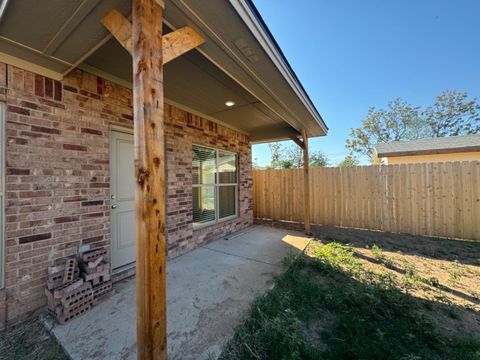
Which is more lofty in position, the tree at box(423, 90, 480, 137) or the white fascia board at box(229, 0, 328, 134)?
the tree at box(423, 90, 480, 137)

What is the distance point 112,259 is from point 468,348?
A: 3.84m

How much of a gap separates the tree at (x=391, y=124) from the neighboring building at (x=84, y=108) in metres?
17.5

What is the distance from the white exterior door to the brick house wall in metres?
0.18

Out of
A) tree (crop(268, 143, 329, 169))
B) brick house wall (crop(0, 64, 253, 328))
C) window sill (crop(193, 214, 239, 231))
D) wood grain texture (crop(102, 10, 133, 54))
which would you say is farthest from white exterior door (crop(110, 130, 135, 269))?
tree (crop(268, 143, 329, 169))

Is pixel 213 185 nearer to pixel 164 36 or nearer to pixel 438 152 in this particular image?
pixel 164 36

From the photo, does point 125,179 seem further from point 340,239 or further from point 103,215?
point 340,239

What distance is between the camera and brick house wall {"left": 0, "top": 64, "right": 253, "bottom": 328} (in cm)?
193

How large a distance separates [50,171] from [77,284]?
1.23 meters

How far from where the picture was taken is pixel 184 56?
2.23 m

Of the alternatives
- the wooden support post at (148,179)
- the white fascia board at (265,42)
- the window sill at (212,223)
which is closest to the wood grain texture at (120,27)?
the wooden support post at (148,179)

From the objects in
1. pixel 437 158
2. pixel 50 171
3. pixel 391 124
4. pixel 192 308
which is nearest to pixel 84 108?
pixel 50 171

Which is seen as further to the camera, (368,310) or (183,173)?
(183,173)

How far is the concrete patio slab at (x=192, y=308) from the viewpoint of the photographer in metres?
1.64

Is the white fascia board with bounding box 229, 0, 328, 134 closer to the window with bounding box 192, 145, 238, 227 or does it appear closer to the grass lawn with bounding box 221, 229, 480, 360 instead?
the window with bounding box 192, 145, 238, 227
